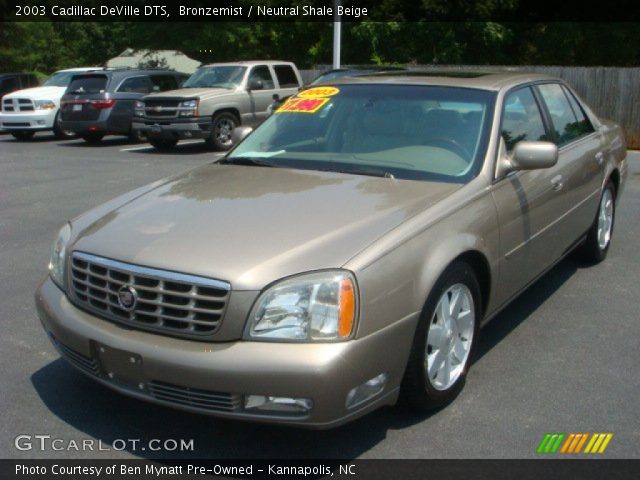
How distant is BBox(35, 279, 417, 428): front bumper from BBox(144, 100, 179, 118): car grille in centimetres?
1267

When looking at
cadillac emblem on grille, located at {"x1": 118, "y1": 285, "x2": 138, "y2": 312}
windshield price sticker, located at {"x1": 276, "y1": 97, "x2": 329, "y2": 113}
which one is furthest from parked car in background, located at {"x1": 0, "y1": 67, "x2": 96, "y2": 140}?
cadillac emblem on grille, located at {"x1": 118, "y1": 285, "x2": 138, "y2": 312}

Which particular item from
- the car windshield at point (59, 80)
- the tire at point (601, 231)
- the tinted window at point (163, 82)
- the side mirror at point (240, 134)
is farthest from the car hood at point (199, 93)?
the tire at point (601, 231)

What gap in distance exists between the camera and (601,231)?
6.34m

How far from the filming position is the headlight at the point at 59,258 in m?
3.71

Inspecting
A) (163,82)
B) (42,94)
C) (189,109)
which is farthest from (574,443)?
(42,94)

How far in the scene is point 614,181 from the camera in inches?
256

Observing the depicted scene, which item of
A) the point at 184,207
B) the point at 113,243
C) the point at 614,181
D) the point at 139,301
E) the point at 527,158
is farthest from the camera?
the point at 614,181

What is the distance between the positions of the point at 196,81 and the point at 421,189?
13.7 m

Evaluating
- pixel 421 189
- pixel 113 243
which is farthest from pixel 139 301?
pixel 421 189

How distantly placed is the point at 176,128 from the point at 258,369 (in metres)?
13.0

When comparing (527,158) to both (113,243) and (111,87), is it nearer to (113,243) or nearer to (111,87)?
(113,243)

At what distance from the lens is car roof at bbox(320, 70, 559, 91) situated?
4715mm

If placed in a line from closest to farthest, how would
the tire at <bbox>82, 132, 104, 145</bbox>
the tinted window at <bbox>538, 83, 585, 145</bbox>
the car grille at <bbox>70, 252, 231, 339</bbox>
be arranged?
the car grille at <bbox>70, 252, 231, 339</bbox> < the tinted window at <bbox>538, 83, 585, 145</bbox> < the tire at <bbox>82, 132, 104, 145</bbox>

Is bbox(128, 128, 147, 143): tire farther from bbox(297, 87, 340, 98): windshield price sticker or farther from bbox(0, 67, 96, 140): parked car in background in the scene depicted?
bbox(297, 87, 340, 98): windshield price sticker
